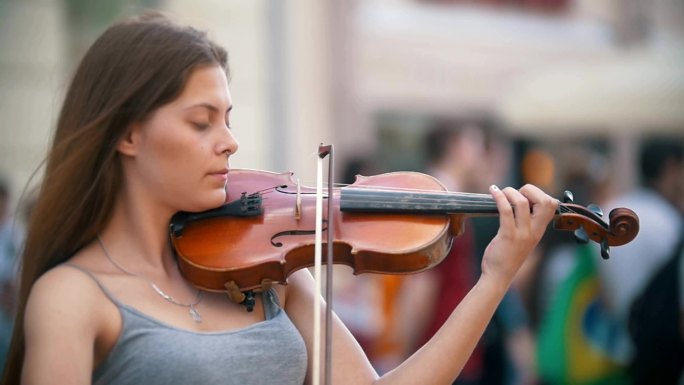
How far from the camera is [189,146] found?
2.29 meters

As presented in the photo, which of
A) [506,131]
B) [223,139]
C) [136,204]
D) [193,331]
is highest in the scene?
[223,139]

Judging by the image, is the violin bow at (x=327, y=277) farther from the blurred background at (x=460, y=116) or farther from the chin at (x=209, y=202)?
the blurred background at (x=460, y=116)

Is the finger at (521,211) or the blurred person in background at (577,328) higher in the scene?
the finger at (521,211)

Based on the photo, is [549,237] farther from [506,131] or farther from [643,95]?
[506,131]

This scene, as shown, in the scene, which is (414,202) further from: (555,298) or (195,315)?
(555,298)

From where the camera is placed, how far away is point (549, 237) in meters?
6.09

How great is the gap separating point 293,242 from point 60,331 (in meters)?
0.52

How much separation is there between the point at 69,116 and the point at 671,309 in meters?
3.39

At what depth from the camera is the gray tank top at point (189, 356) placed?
219cm

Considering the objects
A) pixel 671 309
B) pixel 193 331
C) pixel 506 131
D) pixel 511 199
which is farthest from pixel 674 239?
pixel 506 131

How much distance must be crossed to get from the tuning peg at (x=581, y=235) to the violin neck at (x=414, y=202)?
171 millimetres

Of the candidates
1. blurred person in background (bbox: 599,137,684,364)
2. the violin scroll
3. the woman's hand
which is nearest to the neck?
the woman's hand

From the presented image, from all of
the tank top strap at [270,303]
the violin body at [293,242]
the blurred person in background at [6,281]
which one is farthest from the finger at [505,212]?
the blurred person in background at [6,281]

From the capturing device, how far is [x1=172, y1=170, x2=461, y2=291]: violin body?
2.34 m
